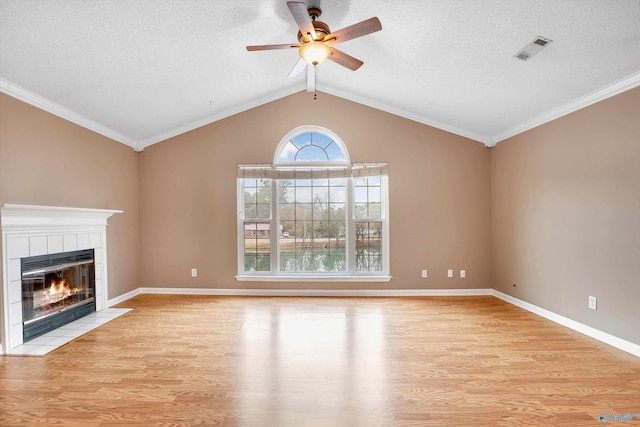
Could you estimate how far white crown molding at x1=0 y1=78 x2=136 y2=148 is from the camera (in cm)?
290

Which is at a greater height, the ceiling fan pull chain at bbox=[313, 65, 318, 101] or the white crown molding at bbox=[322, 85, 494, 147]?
the ceiling fan pull chain at bbox=[313, 65, 318, 101]

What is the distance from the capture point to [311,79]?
15.0 ft

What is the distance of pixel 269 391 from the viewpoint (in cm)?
219

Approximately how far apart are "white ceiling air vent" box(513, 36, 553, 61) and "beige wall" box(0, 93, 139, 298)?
4788 mm

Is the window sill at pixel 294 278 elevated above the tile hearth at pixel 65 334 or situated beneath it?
A: elevated above

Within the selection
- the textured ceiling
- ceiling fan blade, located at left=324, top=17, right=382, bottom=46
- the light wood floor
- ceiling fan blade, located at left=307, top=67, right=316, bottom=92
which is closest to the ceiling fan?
ceiling fan blade, located at left=324, top=17, right=382, bottom=46

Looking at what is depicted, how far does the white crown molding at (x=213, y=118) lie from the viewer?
4.83m

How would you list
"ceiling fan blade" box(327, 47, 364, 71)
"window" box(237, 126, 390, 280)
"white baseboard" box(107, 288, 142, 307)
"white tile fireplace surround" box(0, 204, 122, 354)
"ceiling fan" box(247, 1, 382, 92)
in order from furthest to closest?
1. "window" box(237, 126, 390, 280)
2. "white baseboard" box(107, 288, 142, 307)
3. "white tile fireplace surround" box(0, 204, 122, 354)
4. "ceiling fan blade" box(327, 47, 364, 71)
5. "ceiling fan" box(247, 1, 382, 92)

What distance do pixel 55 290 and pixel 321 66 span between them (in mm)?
4228

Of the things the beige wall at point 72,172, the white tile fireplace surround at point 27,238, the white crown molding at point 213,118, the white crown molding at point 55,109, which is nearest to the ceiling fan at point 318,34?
the white crown molding at point 213,118

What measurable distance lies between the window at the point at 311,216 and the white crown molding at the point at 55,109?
1.82 meters

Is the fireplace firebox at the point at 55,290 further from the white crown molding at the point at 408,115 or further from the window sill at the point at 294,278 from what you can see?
the white crown molding at the point at 408,115

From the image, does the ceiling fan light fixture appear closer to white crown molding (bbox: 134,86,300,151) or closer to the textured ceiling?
the textured ceiling

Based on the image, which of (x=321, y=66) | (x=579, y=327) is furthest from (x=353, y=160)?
(x=579, y=327)
